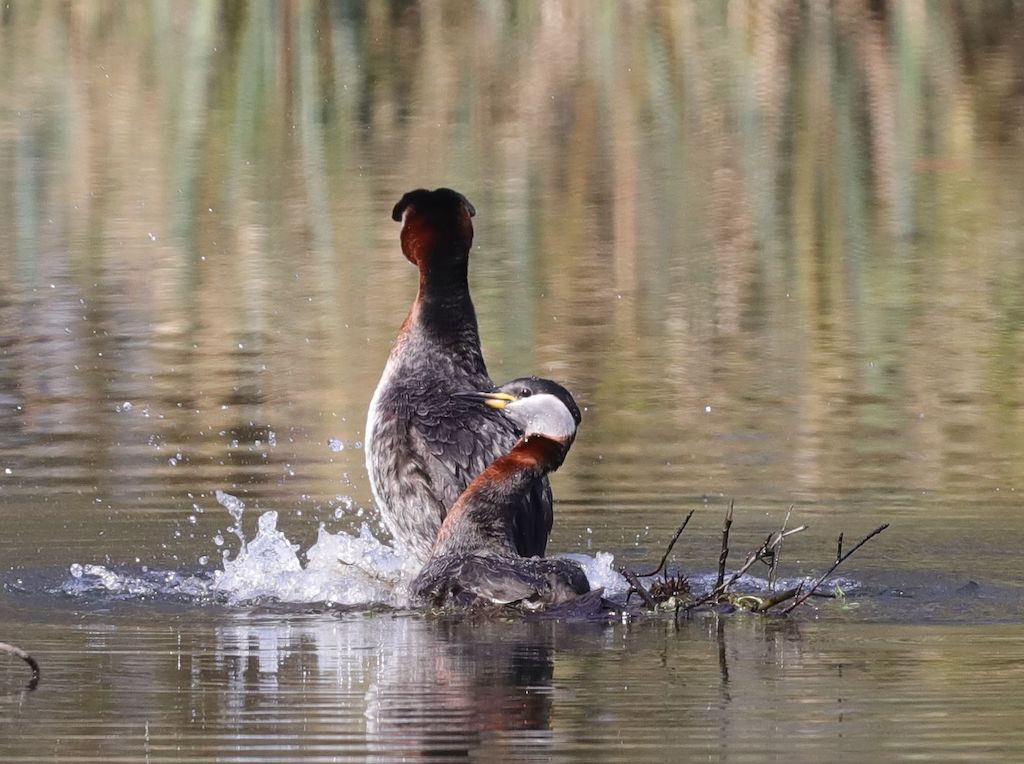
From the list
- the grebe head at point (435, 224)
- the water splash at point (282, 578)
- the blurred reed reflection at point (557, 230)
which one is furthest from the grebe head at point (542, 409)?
the blurred reed reflection at point (557, 230)

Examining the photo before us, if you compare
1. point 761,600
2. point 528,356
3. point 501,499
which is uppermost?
point 528,356

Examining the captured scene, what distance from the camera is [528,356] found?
49.6ft

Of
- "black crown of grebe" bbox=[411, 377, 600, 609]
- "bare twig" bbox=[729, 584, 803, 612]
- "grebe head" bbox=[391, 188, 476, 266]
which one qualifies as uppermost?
"grebe head" bbox=[391, 188, 476, 266]

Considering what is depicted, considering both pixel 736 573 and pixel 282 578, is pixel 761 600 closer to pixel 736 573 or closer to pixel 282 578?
pixel 736 573

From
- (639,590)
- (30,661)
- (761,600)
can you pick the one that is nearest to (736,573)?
(761,600)

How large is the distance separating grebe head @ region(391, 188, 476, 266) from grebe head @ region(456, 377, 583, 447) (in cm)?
130

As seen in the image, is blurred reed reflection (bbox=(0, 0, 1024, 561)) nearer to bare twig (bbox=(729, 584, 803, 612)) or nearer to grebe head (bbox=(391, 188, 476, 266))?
grebe head (bbox=(391, 188, 476, 266))

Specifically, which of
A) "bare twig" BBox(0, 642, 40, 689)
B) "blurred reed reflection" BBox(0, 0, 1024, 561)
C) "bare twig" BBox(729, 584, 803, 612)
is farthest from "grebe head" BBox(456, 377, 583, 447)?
"bare twig" BBox(0, 642, 40, 689)

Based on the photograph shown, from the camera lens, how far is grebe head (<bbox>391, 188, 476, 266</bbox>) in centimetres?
1098

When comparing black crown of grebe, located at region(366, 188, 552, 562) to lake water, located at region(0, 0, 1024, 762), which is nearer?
lake water, located at region(0, 0, 1024, 762)

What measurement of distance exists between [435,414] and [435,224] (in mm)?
1069

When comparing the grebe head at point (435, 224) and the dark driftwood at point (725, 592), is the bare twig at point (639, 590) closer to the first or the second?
the dark driftwood at point (725, 592)

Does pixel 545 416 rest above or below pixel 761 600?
above

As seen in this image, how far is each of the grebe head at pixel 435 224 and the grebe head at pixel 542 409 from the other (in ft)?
4.27
